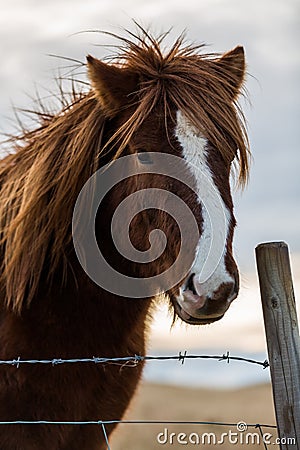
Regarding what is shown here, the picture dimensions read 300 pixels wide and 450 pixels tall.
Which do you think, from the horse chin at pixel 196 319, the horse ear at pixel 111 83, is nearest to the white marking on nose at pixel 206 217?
the horse chin at pixel 196 319

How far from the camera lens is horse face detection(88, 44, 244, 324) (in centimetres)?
303

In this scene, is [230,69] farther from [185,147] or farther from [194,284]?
[194,284]

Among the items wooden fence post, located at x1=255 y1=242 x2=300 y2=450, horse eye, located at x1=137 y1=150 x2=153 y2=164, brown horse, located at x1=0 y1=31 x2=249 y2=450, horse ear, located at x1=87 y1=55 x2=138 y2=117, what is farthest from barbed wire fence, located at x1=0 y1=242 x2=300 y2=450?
horse ear, located at x1=87 y1=55 x2=138 y2=117

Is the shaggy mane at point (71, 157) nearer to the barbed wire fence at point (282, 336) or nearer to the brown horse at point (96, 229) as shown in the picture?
the brown horse at point (96, 229)

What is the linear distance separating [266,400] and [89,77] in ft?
60.3

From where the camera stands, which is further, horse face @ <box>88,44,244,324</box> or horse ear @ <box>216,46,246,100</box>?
horse ear @ <box>216,46,246,100</box>

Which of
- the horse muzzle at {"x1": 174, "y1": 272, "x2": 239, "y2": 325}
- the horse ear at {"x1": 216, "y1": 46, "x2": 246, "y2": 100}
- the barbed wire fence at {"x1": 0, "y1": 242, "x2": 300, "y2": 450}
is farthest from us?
the horse ear at {"x1": 216, "y1": 46, "x2": 246, "y2": 100}

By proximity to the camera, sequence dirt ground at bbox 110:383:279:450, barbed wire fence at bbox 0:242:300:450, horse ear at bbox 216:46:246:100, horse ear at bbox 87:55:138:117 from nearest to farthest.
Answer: barbed wire fence at bbox 0:242:300:450 → horse ear at bbox 87:55:138:117 → horse ear at bbox 216:46:246:100 → dirt ground at bbox 110:383:279:450

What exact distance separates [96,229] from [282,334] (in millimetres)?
1453

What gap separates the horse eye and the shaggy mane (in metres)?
0.10

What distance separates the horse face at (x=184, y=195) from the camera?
9.93ft

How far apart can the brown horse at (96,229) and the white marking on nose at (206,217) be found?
0.03 metres

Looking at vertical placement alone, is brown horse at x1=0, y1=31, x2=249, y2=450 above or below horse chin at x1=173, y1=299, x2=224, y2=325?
above

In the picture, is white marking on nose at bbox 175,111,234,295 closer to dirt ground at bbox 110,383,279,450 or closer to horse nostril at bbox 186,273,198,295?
horse nostril at bbox 186,273,198,295
